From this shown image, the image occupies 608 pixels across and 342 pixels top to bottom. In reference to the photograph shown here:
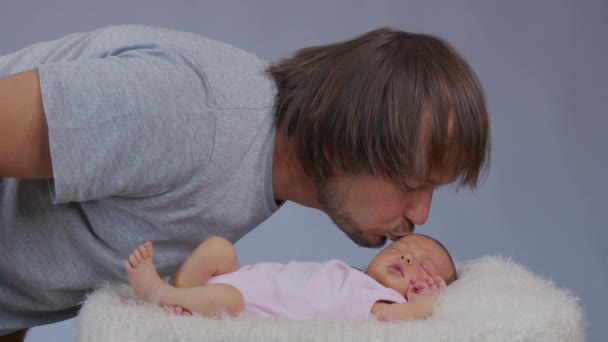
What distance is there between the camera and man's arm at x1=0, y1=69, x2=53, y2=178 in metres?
1.45

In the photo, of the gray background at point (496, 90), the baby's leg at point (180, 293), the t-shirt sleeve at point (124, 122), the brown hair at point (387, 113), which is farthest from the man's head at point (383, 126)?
the gray background at point (496, 90)

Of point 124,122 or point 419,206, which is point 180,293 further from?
point 419,206

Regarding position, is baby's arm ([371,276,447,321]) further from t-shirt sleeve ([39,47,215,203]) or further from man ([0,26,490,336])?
t-shirt sleeve ([39,47,215,203])

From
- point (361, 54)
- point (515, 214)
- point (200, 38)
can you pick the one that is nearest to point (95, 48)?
point (200, 38)

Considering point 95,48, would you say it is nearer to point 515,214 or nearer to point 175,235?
point 175,235

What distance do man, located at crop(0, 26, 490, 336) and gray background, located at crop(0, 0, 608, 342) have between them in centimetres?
130

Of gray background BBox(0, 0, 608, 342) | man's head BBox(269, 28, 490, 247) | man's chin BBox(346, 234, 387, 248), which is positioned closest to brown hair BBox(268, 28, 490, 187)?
man's head BBox(269, 28, 490, 247)

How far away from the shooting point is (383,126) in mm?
1723

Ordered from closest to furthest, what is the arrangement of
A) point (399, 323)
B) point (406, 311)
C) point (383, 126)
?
point (399, 323)
point (406, 311)
point (383, 126)

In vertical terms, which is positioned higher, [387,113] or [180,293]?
[387,113]

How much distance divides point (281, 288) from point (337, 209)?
9.2 inches

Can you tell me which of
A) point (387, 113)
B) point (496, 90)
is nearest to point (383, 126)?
point (387, 113)

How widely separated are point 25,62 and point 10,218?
0.87 ft

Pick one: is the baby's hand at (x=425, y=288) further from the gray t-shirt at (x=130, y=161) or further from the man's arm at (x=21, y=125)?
the man's arm at (x=21, y=125)
